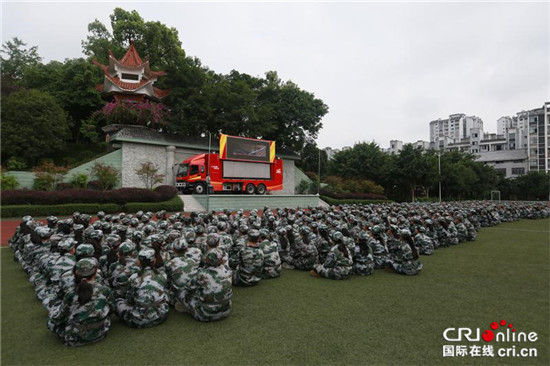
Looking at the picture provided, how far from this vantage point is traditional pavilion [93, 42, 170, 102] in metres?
26.9

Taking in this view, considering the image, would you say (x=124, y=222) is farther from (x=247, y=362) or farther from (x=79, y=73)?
(x=79, y=73)

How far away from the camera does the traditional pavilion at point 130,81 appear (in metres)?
26.9

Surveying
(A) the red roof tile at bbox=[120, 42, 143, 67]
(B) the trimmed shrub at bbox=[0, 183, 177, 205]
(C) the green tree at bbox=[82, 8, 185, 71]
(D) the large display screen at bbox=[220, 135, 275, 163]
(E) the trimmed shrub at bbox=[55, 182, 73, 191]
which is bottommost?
(B) the trimmed shrub at bbox=[0, 183, 177, 205]

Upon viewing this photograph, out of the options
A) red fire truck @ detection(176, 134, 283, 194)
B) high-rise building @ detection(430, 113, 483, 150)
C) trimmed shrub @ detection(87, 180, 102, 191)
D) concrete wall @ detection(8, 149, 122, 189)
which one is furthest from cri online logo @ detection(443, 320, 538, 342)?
high-rise building @ detection(430, 113, 483, 150)

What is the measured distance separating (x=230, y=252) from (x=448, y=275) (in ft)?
16.3

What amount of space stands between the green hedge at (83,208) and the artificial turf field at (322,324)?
8750 millimetres

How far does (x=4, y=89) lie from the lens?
79.9 ft

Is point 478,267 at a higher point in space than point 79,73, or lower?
lower

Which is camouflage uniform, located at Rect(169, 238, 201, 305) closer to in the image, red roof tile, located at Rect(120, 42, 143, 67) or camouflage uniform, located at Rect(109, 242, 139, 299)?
camouflage uniform, located at Rect(109, 242, 139, 299)

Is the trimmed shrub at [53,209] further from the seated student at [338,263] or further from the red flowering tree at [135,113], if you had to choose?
the seated student at [338,263]

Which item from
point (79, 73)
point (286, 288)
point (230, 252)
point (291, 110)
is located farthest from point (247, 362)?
point (79, 73)

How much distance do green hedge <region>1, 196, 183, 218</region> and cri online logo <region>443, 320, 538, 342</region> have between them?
1598 cm

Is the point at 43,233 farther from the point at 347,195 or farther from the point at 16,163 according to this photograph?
the point at 347,195

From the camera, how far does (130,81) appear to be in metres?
28.4
